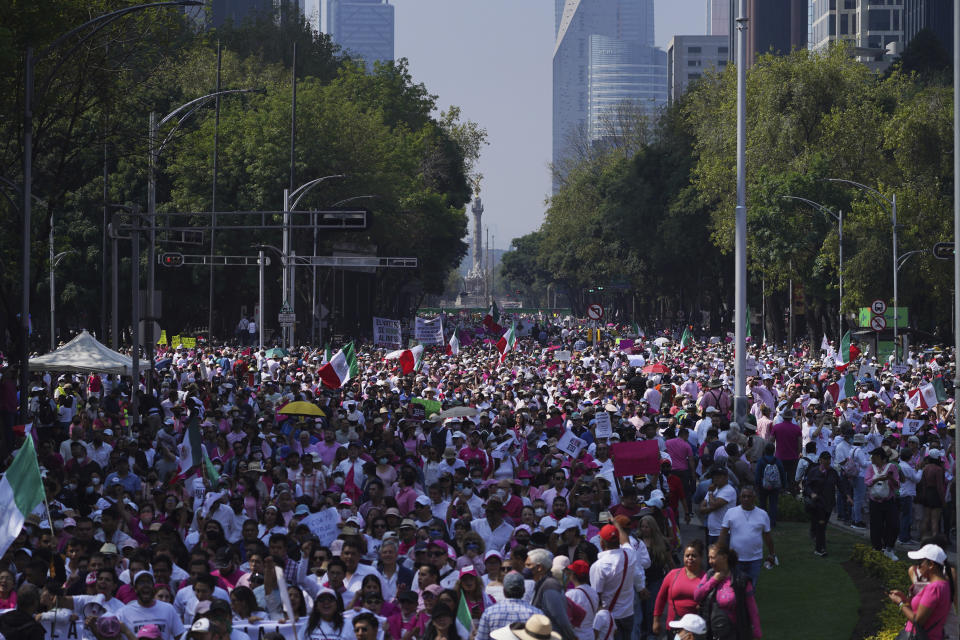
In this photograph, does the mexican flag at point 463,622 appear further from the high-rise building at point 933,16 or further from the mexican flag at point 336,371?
the high-rise building at point 933,16

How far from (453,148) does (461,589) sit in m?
78.2

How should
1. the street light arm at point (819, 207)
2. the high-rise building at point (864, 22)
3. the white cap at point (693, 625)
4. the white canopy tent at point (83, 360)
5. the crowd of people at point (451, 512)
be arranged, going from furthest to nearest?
the high-rise building at point (864, 22), the street light arm at point (819, 207), the white canopy tent at point (83, 360), the crowd of people at point (451, 512), the white cap at point (693, 625)

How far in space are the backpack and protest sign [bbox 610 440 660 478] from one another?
2130 millimetres

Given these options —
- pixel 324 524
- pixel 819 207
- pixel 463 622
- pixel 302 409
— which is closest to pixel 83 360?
pixel 302 409

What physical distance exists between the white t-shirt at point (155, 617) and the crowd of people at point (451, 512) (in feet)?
0.04

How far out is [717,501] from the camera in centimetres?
1399

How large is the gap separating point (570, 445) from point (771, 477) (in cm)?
242

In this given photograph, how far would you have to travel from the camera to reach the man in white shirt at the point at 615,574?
10.8m

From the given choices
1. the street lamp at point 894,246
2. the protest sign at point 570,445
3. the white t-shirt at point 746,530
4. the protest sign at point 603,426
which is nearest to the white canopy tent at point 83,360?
the protest sign at point 603,426

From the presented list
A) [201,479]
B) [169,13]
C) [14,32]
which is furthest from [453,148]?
[201,479]

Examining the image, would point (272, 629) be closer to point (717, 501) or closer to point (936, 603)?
point (936, 603)

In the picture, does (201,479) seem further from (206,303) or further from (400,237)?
(400,237)

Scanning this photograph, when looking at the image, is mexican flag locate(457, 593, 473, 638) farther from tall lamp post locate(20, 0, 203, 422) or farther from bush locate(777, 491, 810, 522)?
tall lamp post locate(20, 0, 203, 422)

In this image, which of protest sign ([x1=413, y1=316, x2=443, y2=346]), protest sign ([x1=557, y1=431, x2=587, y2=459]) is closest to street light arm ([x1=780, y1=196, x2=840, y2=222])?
protest sign ([x1=413, y1=316, x2=443, y2=346])
